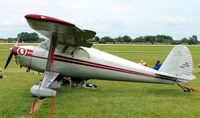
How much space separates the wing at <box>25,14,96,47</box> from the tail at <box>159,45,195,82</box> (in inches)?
123

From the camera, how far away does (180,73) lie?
37.0 feet

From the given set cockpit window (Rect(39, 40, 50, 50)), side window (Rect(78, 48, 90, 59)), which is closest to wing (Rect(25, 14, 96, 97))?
side window (Rect(78, 48, 90, 59))

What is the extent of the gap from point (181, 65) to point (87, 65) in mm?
3345

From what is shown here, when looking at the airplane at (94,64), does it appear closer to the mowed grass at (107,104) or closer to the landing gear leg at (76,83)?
the mowed grass at (107,104)

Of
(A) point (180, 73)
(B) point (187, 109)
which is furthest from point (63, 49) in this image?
(B) point (187, 109)

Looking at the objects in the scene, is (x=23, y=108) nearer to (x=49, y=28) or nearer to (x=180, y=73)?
(x=49, y=28)

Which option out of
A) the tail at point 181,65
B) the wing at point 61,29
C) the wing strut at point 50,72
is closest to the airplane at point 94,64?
the tail at point 181,65

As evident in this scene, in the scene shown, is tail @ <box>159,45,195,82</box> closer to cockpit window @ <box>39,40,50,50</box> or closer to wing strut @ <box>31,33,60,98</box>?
wing strut @ <box>31,33,60,98</box>

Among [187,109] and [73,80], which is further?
[73,80]

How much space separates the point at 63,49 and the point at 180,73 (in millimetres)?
4259

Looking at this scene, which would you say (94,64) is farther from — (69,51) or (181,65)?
(181,65)

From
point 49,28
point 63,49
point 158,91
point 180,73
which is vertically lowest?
point 158,91

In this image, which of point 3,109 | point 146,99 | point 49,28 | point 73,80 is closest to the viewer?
point 3,109

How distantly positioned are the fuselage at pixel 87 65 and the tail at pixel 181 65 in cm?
40
